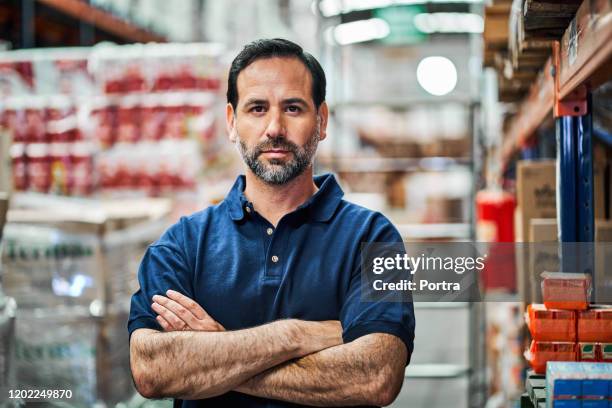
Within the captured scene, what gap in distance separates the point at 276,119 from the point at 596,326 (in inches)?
44.8

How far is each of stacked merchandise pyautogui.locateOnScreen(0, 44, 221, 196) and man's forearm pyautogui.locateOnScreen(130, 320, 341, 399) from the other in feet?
10.2

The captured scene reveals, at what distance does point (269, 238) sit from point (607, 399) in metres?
1.07

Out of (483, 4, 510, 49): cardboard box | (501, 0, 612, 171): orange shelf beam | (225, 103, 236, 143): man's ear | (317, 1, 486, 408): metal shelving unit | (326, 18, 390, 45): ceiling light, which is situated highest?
(326, 18, 390, 45): ceiling light

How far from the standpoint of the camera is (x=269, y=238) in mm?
2498

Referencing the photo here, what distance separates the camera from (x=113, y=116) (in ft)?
17.8

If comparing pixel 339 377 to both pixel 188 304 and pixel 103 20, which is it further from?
pixel 103 20

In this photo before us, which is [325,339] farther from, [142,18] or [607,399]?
[142,18]

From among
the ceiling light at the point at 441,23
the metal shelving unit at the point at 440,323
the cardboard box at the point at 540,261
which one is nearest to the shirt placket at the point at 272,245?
the cardboard box at the point at 540,261

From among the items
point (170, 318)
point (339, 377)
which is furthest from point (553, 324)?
point (170, 318)

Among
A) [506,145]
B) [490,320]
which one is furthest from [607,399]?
[506,145]

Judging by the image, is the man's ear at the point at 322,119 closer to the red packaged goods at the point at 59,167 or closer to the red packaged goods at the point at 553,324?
the red packaged goods at the point at 553,324

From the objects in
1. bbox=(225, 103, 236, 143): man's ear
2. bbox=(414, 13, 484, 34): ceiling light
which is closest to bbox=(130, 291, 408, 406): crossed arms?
bbox=(225, 103, 236, 143): man's ear

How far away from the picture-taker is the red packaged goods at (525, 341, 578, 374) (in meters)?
2.38

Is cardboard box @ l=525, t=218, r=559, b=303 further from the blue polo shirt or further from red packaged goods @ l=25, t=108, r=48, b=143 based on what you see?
red packaged goods @ l=25, t=108, r=48, b=143
